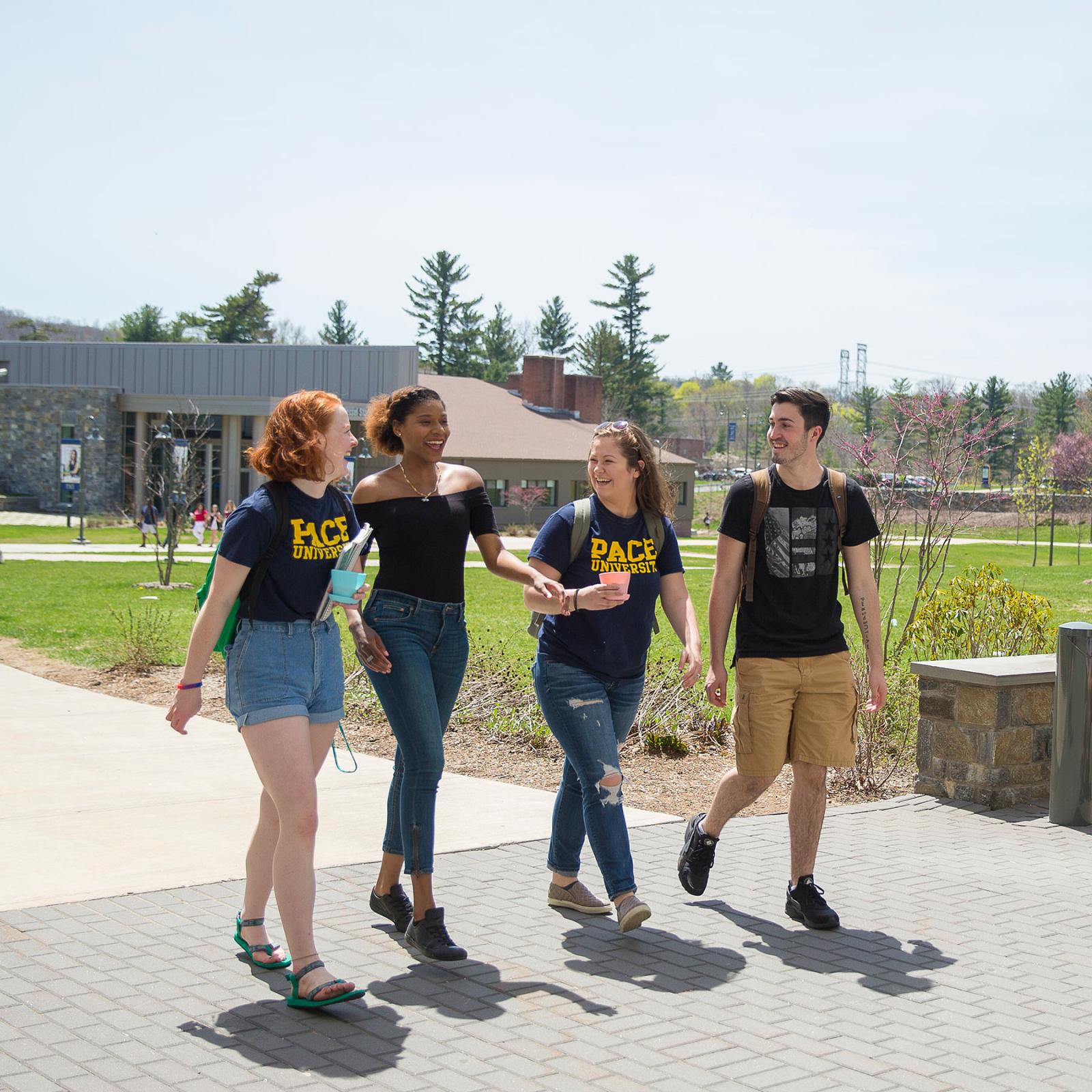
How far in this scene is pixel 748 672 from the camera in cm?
518

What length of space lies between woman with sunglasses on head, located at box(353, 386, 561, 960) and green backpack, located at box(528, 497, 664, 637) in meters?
0.19

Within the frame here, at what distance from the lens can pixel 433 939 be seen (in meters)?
4.53

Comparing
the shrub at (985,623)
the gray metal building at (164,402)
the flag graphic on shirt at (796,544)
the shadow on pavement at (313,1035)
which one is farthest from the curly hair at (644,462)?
the gray metal building at (164,402)

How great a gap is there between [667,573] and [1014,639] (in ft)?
14.2

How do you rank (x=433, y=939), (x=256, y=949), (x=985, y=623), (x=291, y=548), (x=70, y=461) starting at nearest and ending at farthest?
(x=291, y=548) < (x=256, y=949) < (x=433, y=939) < (x=985, y=623) < (x=70, y=461)

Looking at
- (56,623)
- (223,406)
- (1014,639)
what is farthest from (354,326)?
(1014,639)

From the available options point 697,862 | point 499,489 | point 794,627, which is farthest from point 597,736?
point 499,489

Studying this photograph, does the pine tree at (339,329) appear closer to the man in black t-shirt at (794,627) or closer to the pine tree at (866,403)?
the pine tree at (866,403)

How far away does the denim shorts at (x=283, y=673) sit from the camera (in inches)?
160

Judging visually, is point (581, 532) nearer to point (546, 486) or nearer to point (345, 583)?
point (345, 583)

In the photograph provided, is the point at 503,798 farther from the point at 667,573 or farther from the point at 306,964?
the point at 306,964

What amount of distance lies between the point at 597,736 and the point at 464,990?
1050 millimetres

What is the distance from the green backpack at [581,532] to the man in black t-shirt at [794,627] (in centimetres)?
24

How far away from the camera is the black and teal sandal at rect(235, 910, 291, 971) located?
4398mm
